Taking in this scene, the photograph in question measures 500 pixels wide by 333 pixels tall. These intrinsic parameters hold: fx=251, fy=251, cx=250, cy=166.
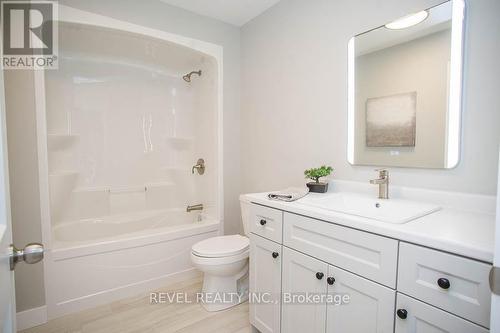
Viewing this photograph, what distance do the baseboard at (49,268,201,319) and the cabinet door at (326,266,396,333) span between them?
154 cm

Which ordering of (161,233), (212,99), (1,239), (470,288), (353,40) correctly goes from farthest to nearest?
(212,99), (161,233), (353,40), (470,288), (1,239)

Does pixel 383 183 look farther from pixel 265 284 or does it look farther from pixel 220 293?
pixel 220 293

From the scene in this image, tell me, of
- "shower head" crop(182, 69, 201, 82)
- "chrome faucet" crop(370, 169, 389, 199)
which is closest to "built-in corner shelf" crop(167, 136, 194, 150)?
"shower head" crop(182, 69, 201, 82)

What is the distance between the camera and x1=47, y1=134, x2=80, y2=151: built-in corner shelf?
247cm

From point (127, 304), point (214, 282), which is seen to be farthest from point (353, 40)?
point (127, 304)

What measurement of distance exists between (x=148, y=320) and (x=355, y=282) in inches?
58.2

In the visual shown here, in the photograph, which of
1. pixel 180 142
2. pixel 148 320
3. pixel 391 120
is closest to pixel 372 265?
pixel 391 120

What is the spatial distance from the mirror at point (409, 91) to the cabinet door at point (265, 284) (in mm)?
805

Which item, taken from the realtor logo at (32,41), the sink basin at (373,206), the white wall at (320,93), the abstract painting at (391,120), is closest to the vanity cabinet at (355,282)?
the sink basin at (373,206)

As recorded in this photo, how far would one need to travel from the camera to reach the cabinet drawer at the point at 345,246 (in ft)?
3.06

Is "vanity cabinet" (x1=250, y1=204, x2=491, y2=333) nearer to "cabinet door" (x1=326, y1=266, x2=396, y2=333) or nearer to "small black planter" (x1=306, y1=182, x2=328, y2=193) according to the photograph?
"cabinet door" (x1=326, y1=266, x2=396, y2=333)

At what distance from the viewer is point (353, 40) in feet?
5.32

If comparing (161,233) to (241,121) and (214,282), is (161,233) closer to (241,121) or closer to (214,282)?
(214,282)

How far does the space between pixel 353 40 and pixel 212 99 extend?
1495 millimetres
